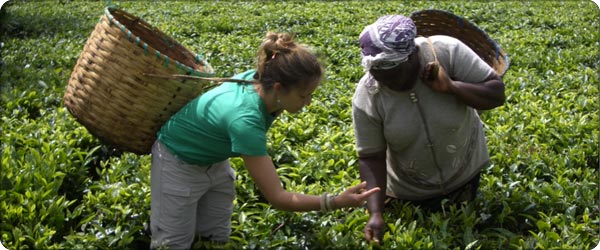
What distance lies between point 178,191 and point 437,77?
1321 millimetres

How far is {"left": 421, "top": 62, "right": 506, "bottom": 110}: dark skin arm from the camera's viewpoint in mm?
3129

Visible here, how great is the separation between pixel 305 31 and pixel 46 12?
4315mm

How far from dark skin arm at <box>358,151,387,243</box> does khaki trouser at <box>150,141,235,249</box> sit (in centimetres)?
70

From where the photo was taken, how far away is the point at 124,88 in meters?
2.92

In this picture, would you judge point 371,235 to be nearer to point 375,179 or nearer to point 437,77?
point 375,179

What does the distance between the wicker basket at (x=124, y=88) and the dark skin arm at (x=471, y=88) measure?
1.08 metres

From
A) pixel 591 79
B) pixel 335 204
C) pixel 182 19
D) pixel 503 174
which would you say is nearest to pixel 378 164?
pixel 335 204

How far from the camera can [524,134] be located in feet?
15.8

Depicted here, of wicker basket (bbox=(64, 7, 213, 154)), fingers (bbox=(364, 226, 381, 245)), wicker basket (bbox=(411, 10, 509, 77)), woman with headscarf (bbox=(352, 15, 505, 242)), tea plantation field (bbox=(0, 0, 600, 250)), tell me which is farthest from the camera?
wicker basket (bbox=(411, 10, 509, 77))

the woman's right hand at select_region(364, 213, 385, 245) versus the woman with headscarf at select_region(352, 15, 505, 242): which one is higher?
the woman with headscarf at select_region(352, 15, 505, 242)

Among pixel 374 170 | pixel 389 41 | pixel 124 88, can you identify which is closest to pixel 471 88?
pixel 389 41

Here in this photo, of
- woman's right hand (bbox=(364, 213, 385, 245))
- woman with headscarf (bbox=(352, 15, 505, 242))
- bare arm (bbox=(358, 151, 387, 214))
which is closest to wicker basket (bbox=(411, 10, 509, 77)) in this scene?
woman with headscarf (bbox=(352, 15, 505, 242))

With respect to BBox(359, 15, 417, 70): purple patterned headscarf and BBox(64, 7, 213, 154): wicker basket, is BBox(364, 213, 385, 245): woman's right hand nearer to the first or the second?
BBox(359, 15, 417, 70): purple patterned headscarf

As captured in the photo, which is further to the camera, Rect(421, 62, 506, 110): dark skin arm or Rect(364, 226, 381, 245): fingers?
Rect(364, 226, 381, 245): fingers
